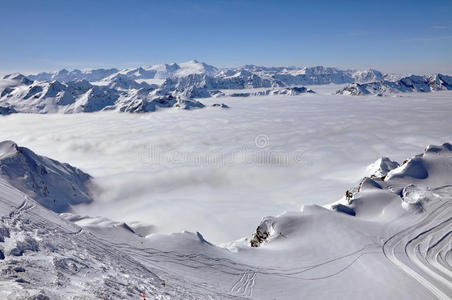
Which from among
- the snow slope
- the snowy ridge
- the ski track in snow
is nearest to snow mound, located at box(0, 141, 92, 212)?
the snow slope

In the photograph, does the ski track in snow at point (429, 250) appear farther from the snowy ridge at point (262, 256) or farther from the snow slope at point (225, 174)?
the snow slope at point (225, 174)

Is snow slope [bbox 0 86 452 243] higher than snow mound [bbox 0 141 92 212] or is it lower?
lower

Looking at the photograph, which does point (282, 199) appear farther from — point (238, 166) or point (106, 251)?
point (106, 251)

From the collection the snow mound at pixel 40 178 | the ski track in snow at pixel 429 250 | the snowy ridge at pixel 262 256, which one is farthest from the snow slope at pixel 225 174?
the ski track in snow at pixel 429 250

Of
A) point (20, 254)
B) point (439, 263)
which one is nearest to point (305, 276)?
point (439, 263)

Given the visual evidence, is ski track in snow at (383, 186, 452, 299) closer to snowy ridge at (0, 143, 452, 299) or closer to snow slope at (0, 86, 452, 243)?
snowy ridge at (0, 143, 452, 299)

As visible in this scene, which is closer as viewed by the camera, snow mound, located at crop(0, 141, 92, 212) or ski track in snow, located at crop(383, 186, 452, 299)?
ski track in snow, located at crop(383, 186, 452, 299)

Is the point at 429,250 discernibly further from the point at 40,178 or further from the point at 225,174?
the point at 225,174

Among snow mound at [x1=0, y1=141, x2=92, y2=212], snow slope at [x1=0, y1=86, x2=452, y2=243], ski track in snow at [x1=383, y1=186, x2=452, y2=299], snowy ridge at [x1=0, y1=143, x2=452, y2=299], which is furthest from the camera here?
snow slope at [x1=0, y1=86, x2=452, y2=243]
